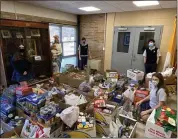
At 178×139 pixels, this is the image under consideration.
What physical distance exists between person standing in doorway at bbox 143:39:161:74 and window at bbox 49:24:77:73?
2.75 meters

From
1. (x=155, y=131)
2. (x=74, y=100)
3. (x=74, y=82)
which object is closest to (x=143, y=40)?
(x=74, y=82)

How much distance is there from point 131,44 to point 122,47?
1.12 ft

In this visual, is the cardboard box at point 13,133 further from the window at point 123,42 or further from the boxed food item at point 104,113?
the window at point 123,42

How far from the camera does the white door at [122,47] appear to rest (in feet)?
15.8

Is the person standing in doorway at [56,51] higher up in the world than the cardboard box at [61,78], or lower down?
higher up

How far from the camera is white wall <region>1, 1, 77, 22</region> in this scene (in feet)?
11.3

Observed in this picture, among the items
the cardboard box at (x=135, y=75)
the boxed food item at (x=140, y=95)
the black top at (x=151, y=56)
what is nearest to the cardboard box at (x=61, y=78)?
the cardboard box at (x=135, y=75)

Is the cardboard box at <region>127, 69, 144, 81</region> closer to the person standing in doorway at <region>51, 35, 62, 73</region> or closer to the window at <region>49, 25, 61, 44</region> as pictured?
the person standing in doorway at <region>51, 35, 62, 73</region>

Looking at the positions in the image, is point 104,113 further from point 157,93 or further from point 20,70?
point 20,70

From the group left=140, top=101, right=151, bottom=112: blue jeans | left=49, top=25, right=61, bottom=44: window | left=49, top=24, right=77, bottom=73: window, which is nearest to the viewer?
left=140, top=101, right=151, bottom=112: blue jeans

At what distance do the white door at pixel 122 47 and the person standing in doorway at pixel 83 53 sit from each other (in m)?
0.98

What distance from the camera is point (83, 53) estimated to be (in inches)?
210

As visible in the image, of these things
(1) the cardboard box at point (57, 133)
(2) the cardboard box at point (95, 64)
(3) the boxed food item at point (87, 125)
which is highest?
(2) the cardboard box at point (95, 64)

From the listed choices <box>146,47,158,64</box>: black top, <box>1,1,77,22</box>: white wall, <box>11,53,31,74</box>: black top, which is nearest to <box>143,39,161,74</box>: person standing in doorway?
<box>146,47,158,64</box>: black top
